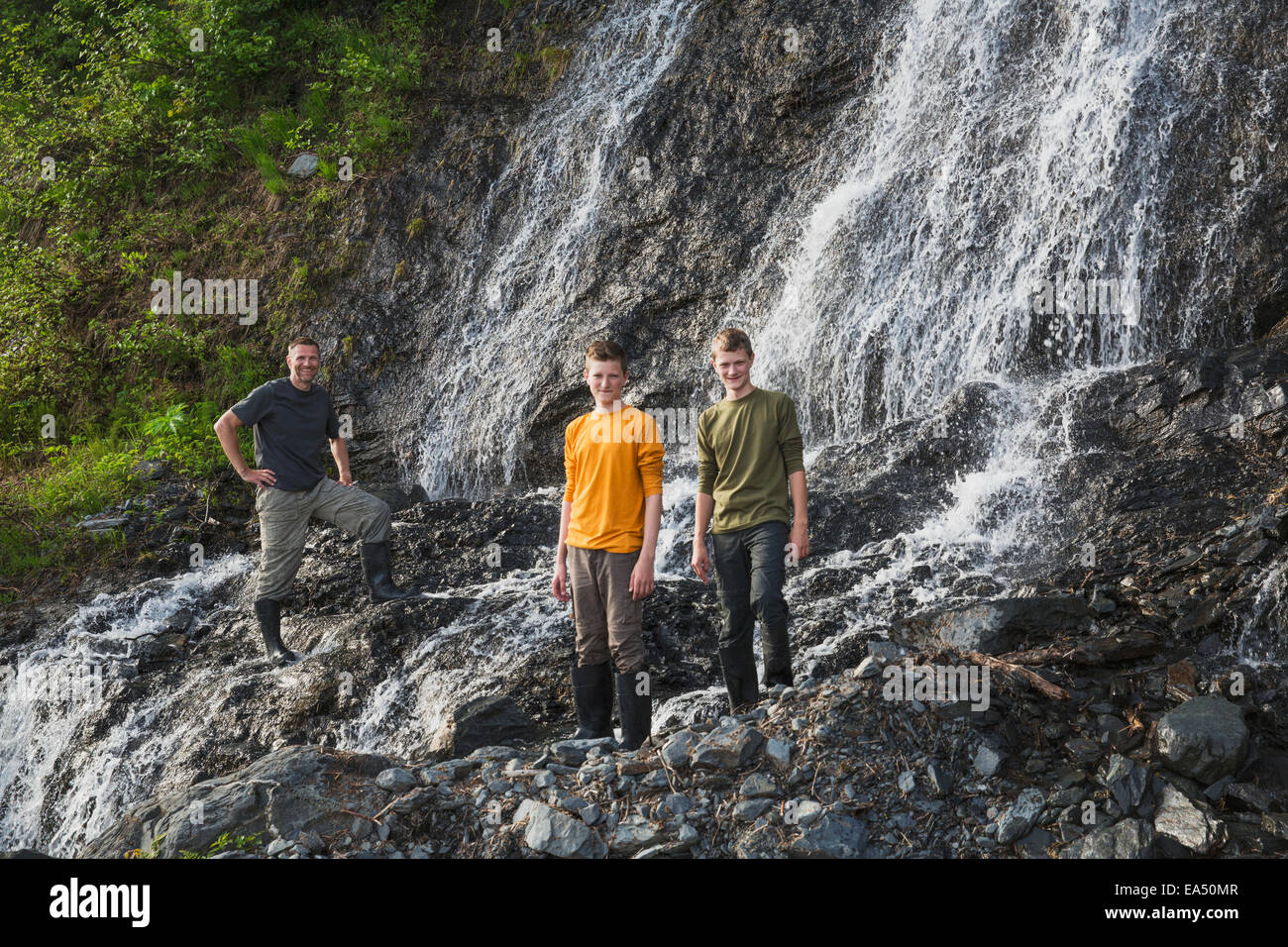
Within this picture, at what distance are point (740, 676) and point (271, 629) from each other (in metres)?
4.43

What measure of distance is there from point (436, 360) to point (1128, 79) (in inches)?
347

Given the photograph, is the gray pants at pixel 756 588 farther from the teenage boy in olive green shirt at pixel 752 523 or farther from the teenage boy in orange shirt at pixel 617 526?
the teenage boy in orange shirt at pixel 617 526

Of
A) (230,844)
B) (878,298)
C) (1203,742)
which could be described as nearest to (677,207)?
(878,298)

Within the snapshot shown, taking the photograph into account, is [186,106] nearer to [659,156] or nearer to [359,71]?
[359,71]

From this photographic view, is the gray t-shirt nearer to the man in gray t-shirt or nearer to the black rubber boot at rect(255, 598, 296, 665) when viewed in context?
the man in gray t-shirt

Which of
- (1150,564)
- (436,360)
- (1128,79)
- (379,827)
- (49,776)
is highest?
(1128,79)

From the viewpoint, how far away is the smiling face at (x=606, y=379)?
522cm

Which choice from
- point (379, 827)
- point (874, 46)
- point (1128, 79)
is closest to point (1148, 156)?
point (1128, 79)

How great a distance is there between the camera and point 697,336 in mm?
12102

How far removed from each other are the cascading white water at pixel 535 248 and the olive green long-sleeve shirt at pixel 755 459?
6988 mm

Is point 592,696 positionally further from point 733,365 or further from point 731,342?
point 731,342

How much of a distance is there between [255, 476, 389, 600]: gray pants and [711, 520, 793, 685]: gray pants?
12.3 ft

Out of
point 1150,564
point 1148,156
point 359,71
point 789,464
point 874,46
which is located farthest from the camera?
point 359,71

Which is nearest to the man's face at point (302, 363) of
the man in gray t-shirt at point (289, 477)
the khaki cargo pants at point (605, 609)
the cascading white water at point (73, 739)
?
the man in gray t-shirt at point (289, 477)
